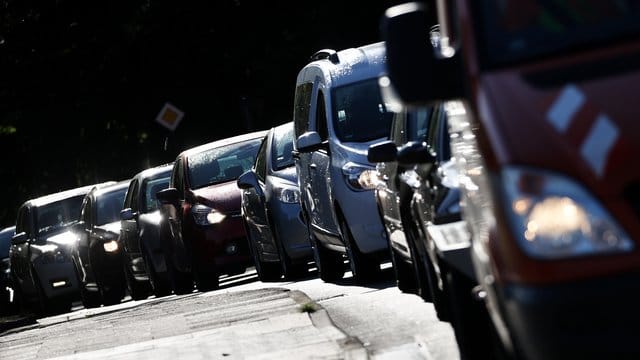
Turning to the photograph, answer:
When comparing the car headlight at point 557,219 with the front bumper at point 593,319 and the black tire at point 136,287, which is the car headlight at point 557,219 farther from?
the black tire at point 136,287

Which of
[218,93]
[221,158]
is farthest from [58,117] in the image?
[221,158]

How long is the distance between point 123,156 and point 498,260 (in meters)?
34.4

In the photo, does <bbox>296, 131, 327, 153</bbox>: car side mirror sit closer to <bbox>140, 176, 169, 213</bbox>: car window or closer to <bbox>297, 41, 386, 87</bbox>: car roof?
<bbox>297, 41, 386, 87</bbox>: car roof

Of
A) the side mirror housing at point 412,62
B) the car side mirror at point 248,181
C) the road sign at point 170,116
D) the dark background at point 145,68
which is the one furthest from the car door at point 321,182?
the dark background at point 145,68

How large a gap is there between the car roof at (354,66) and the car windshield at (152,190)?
25.7 feet

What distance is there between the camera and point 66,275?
26.6 meters

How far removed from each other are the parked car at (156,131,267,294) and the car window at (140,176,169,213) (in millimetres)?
1802

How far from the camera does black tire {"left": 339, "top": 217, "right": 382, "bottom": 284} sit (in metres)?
13.8

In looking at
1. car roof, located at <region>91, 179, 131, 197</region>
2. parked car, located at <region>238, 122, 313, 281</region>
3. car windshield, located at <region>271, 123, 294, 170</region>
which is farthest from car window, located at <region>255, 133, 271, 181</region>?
car roof, located at <region>91, 179, 131, 197</region>

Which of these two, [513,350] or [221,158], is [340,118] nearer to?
[221,158]

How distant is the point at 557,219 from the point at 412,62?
101 cm

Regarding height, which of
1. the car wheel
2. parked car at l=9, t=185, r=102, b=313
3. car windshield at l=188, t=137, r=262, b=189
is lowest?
parked car at l=9, t=185, r=102, b=313

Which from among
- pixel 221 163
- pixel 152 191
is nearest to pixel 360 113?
pixel 221 163

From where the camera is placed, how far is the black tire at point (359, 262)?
544 inches
